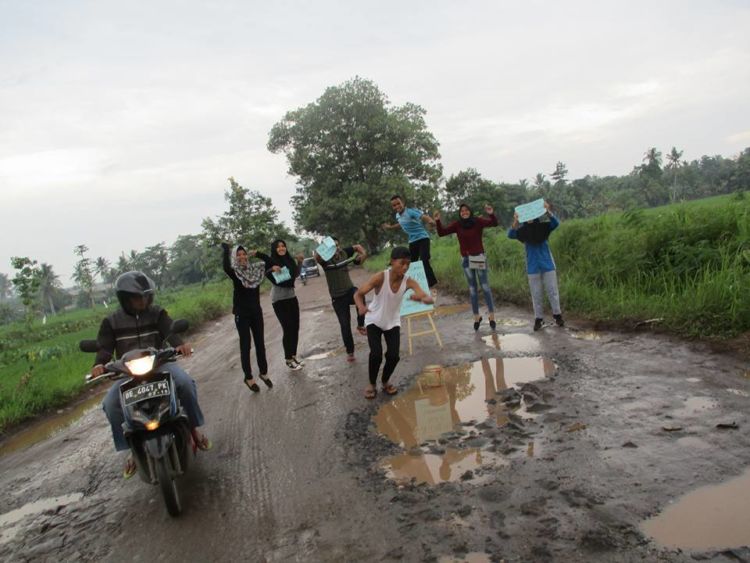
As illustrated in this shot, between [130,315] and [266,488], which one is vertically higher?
[130,315]

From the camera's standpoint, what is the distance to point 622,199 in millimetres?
61188

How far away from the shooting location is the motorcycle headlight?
364cm

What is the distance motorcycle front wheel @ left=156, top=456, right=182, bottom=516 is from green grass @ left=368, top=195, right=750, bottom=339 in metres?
5.57

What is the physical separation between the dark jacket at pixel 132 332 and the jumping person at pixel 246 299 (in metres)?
1.71

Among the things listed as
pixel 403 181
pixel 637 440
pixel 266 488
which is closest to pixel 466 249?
pixel 637 440

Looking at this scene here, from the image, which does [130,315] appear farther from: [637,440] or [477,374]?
[637,440]

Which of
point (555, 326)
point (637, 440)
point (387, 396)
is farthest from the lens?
point (555, 326)

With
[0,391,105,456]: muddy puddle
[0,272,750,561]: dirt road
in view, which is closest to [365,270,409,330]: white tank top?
[0,272,750,561]: dirt road

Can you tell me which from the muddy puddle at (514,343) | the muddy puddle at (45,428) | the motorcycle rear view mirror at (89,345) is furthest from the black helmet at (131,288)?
the muddy puddle at (514,343)

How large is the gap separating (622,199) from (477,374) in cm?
6427

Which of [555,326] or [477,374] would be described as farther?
[555,326]

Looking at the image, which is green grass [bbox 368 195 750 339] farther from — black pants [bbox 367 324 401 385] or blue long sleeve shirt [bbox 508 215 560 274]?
black pants [bbox 367 324 401 385]

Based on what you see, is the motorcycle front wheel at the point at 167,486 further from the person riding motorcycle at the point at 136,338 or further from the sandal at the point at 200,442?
the sandal at the point at 200,442

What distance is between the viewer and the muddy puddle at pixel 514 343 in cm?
617
